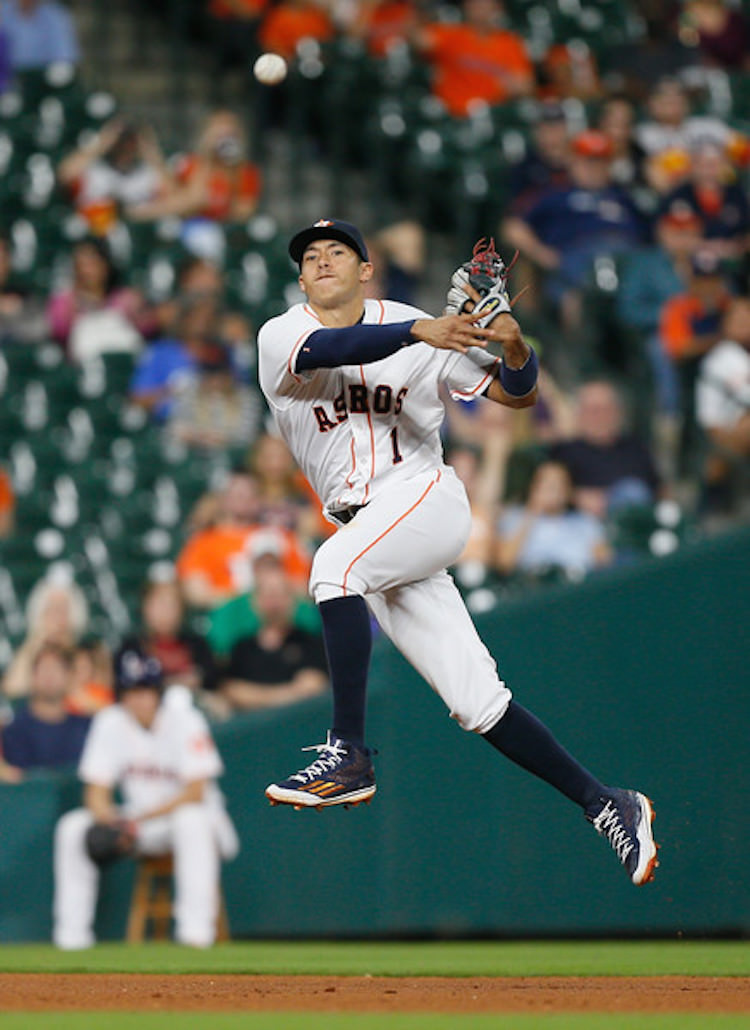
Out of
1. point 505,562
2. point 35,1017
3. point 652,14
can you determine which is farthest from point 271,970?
point 652,14

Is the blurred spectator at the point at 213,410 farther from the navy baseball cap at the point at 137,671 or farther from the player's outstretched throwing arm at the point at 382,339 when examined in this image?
the player's outstretched throwing arm at the point at 382,339

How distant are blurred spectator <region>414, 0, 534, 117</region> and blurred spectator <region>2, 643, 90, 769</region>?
4.99m

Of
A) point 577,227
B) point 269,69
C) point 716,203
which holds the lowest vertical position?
point 269,69

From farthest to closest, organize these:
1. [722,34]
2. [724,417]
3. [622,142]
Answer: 1. [722,34]
2. [622,142]
3. [724,417]

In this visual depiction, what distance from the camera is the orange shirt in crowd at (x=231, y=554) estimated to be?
8406 millimetres

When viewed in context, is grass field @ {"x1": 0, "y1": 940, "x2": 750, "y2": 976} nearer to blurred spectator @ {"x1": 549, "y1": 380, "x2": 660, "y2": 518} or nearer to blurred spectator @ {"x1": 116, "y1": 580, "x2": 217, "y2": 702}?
blurred spectator @ {"x1": 116, "y1": 580, "x2": 217, "y2": 702}

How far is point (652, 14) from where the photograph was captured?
1280cm

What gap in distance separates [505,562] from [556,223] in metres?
2.41

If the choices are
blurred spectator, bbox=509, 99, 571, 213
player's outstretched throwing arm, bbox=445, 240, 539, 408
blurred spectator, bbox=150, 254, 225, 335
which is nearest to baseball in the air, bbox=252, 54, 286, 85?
player's outstretched throwing arm, bbox=445, 240, 539, 408

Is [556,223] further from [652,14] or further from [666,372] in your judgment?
[652,14]

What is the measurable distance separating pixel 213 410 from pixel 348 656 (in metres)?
4.89

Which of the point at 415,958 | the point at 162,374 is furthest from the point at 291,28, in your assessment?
the point at 415,958

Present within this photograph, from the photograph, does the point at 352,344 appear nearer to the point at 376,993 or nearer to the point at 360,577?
A: the point at 360,577

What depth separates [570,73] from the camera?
38.0ft
